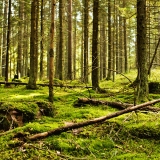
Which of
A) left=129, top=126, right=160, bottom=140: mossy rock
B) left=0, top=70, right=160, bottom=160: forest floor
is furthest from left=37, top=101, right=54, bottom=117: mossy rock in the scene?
left=129, top=126, right=160, bottom=140: mossy rock

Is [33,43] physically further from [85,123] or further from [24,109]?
[85,123]

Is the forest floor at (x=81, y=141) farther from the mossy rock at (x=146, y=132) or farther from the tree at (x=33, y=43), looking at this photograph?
the tree at (x=33, y=43)

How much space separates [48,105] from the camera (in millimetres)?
6883

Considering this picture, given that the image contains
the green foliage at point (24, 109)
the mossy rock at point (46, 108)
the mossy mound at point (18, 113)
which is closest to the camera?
the mossy mound at point (18, 113)

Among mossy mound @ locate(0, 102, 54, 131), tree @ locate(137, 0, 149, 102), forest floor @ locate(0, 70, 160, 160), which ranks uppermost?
tree @ locate(137, 0, 149, 102)

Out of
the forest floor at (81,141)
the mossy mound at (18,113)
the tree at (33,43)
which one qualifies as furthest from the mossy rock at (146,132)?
the tree at (33,43)

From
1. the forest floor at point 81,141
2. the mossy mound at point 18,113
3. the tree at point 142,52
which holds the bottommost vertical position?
the forest floor at point 81,141

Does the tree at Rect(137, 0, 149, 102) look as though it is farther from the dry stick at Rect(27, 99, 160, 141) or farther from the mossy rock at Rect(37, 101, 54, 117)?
the dry stick at Rect(27, 99, 160, 141)

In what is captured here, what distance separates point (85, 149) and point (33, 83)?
7748 mm

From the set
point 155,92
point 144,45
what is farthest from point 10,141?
point 155,92

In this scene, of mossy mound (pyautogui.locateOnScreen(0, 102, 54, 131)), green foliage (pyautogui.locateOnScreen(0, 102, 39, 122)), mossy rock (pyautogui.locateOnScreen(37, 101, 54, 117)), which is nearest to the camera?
mossy mound (pyautogui.locateOnScreen(0, 102, 54, 131))

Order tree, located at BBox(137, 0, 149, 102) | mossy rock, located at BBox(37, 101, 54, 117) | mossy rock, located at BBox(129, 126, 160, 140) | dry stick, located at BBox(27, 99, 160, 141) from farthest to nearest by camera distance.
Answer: tree, located at BBox(137, 0, 149, 102), mossy rock, located at BBox(37, 101, 54, 117), mossy rock, located at BBox(129, 126, 160, 140), dry stick, located at BBox(27, 99, 160, 141)

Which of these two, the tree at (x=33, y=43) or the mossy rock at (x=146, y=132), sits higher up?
the tree at (x=33, y=43)

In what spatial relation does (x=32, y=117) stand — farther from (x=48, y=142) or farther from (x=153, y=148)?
(x=153, y=148)
